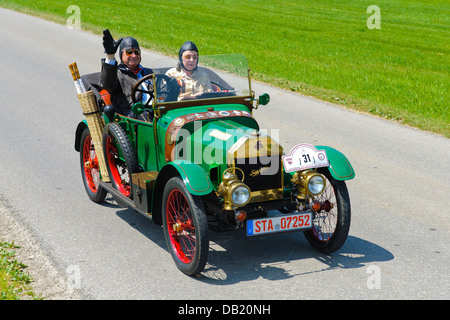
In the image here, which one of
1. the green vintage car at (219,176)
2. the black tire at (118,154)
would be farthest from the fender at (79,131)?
the green vintage car at (219,176)

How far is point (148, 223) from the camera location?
6.68 m

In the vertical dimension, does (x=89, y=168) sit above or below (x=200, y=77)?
below

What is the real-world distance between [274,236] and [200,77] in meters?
1.82

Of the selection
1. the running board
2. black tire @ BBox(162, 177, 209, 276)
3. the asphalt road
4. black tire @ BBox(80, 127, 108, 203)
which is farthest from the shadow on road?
black tire @ BBox(80, 127, 108, 203)

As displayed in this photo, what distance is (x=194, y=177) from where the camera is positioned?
5164 millimetres

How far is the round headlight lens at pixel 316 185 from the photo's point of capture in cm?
538

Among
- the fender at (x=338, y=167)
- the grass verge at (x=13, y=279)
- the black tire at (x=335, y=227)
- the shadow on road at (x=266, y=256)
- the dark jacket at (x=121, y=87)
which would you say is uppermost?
the dark jacket at (x=121, y=87)

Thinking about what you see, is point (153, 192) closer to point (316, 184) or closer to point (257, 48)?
point (316, 184)

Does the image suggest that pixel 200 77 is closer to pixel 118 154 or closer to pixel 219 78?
pixel 219 78

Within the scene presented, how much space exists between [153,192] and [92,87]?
2.21 m

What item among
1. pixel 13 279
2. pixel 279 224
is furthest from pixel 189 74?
pixel 13 279

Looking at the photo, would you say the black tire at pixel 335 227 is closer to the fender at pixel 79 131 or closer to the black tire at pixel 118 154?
the black tire at pixel 118 154

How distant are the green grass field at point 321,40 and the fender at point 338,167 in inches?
208
